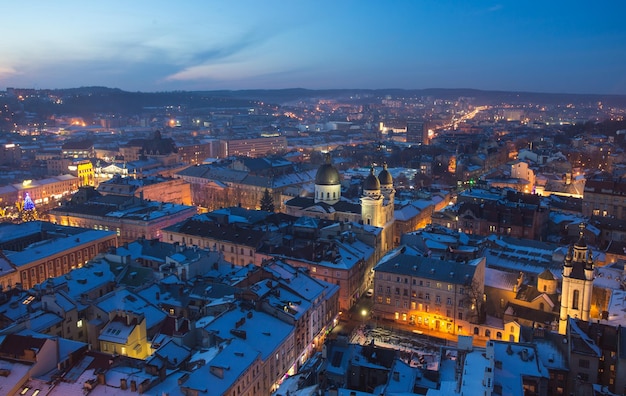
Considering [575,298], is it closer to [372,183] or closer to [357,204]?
[372,183]

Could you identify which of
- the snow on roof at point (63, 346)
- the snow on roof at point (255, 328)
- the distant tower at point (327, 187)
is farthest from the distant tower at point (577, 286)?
the distant tower at point (327, 187)

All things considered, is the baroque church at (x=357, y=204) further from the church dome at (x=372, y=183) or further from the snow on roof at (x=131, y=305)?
the snow on roof at (x=131, y=305)

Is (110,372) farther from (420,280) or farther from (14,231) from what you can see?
(14,231)

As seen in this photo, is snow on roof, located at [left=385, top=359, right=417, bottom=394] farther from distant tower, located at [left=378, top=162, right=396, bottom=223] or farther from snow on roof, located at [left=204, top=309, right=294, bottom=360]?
distant tower, located at [left=378, top=162, right=396, bottom=223]

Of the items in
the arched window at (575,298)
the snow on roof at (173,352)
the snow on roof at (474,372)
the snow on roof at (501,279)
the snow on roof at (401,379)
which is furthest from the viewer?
the snow on roof at (501,279)

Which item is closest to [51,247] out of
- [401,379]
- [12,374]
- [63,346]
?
[63,346]
